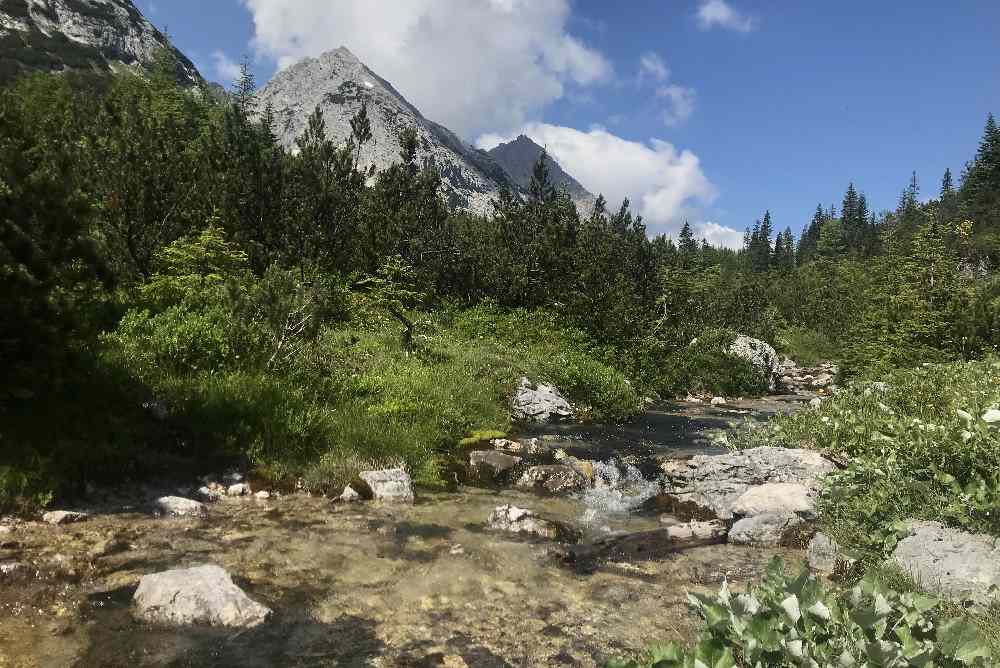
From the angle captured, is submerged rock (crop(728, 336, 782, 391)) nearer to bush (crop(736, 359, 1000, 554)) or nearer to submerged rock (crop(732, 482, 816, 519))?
bush (crop(736, 359, 1000, 554))

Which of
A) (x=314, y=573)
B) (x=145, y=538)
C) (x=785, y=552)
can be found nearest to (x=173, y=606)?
(x=314, y=573)

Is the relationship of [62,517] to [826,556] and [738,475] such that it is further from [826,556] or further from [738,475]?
[738,475]

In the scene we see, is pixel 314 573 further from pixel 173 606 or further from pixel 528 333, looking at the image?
pixel 528 333

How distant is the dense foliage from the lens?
7891 mm

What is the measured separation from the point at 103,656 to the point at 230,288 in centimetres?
934

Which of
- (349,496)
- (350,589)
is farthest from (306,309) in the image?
(350,589)

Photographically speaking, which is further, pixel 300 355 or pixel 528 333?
pixel 528 333

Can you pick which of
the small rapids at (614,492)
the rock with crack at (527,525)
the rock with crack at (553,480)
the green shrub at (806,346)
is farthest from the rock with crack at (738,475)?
the green shrub at (806,346)

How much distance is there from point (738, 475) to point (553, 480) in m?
3.48

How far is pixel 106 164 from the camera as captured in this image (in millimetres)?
17578

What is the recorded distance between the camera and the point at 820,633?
2.99 m

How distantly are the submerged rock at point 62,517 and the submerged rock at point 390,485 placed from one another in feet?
12.8

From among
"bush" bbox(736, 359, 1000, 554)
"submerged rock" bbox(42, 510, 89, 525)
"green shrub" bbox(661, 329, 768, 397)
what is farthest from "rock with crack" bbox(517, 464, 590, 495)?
"green shrub" bbox(661, 329, 768, 397)

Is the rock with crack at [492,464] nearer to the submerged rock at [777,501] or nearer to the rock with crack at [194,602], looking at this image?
the submerged rock at [777,501]
